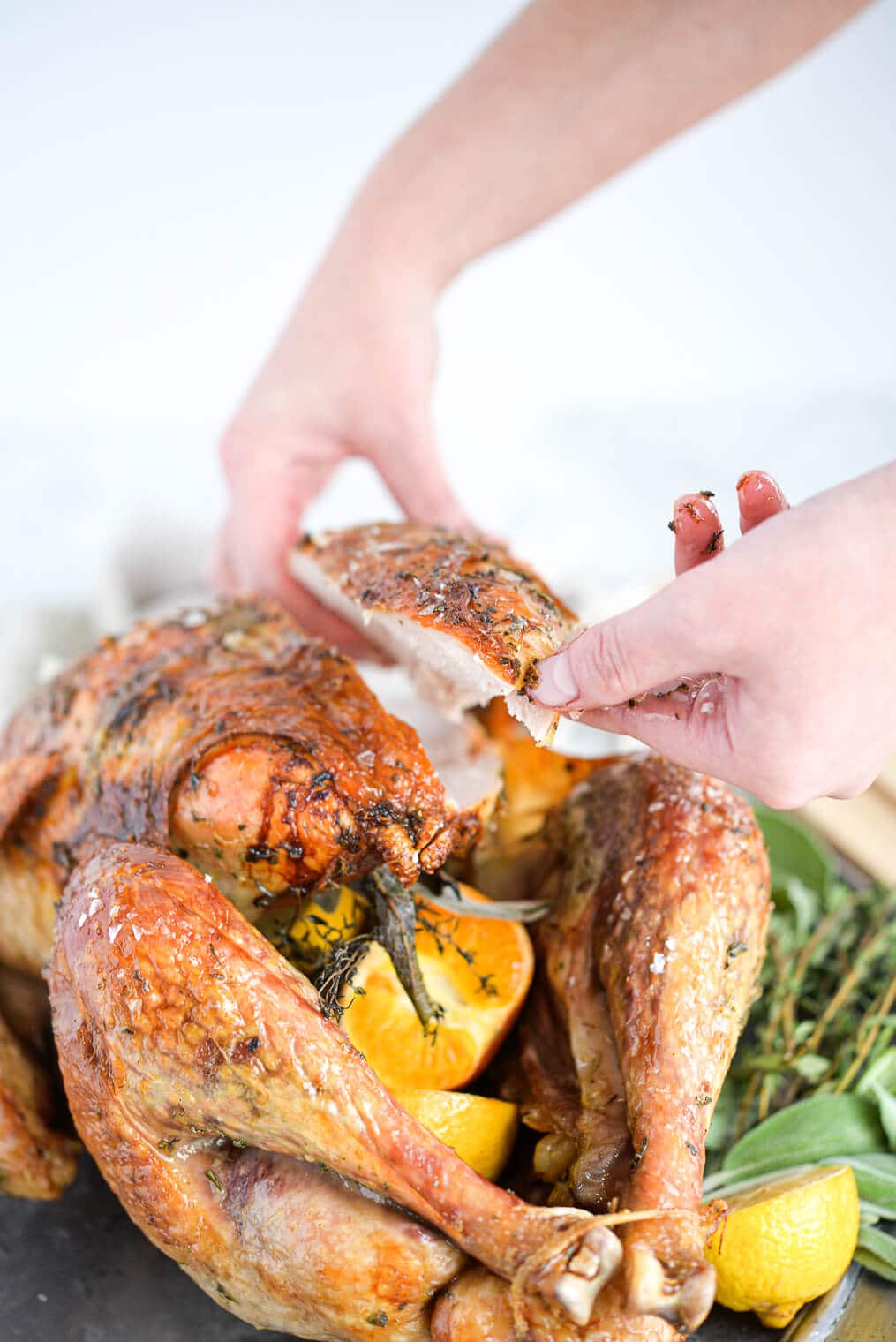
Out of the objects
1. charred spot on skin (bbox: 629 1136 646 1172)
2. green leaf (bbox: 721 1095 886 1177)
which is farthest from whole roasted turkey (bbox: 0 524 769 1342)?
green leaf (bbox: 721 1095 886 1177)

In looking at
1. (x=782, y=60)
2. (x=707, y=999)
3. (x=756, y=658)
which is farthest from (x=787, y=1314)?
(x=782, y=60)

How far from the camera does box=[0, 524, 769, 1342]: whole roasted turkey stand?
1294 millimetres

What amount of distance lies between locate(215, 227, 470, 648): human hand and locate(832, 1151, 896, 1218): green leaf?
1.43m

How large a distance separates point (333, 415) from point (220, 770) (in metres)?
1.46

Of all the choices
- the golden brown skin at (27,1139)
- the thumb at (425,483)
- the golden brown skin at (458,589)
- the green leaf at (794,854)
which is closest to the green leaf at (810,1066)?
the green leaf at (794,854)

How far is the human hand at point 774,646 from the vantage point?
1.17 metres

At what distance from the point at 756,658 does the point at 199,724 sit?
83 centimetres

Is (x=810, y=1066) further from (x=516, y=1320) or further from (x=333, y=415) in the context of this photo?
(x=333, y=415)

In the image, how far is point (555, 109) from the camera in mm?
2717

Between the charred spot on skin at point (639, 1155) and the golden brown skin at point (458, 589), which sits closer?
the charred spot on skin at point (639, 1155)

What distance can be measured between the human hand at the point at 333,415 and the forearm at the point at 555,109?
3.9 inches

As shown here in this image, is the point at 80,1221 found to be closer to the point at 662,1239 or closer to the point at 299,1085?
the point at 299,1085

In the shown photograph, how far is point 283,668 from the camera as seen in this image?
5.89 ft

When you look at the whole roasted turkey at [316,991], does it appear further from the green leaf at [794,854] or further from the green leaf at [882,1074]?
the green leaf at [794,854]
